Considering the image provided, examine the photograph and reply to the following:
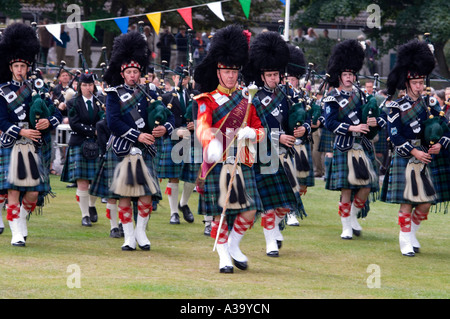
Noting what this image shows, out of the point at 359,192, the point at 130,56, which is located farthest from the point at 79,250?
the point at 359,192

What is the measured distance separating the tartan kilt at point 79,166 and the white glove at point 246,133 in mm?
3671

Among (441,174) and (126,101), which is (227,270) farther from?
(441,174)

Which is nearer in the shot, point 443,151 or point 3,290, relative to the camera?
point 3,290

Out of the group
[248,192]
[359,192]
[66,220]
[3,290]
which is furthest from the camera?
[66,220]

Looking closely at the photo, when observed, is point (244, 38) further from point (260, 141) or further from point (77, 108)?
point (77, 108)

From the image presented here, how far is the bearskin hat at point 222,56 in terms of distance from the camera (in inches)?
303

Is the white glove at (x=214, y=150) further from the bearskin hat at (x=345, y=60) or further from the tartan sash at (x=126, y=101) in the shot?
the bearskin hat at (x=345, y=60)

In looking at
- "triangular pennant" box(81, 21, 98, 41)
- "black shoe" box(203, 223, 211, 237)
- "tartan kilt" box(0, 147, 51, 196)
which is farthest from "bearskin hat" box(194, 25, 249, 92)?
"triangular pennant" box(81, 21, 98, 41)

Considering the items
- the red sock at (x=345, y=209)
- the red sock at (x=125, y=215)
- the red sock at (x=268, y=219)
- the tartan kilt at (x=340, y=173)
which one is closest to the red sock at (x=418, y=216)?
the tartan kilt at (x=340, y=173)

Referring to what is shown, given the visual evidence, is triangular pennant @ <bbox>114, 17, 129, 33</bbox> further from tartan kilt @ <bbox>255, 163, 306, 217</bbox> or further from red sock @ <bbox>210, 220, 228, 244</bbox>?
red sock @ <bbox>210, 220, 228, 244</bbox>

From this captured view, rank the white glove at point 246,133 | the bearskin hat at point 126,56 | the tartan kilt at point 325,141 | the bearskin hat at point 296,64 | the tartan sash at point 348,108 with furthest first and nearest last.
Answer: the tartan kilt at point 325,141 < the bearskin hat at point 296,64 < the tartan sash at point 348,108 < the bearskin hat at point 126,56 < the white glove at point 246,133

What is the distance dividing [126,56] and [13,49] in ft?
3.73

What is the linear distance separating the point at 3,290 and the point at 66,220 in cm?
439

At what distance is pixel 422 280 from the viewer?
756cm
